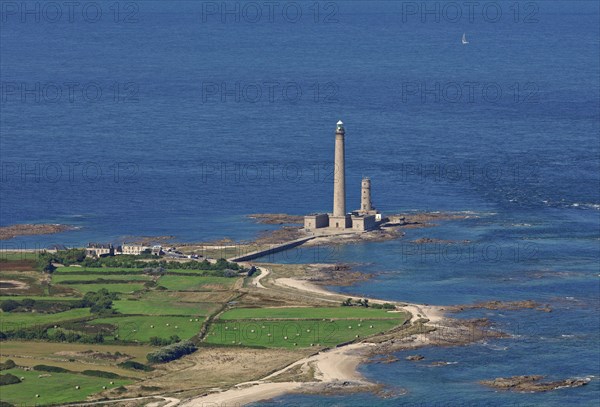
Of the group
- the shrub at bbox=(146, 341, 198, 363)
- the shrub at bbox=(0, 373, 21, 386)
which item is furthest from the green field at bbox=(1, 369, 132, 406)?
the shrub at bbox=(146, 341, 198, 363)

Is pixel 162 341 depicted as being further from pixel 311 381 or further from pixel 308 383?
pixel 308 383

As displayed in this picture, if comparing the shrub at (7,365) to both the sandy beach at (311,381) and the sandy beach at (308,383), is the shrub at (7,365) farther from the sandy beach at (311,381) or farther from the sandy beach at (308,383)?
the sandy beach at (308,383)

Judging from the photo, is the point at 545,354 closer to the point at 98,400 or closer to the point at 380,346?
the point at 380,346

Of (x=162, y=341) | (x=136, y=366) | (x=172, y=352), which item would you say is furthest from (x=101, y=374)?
(x=162, y=341)

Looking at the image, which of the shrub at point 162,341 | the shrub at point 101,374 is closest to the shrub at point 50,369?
the shrub at point 101,374

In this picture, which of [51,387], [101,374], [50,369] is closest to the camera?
[51,387]
